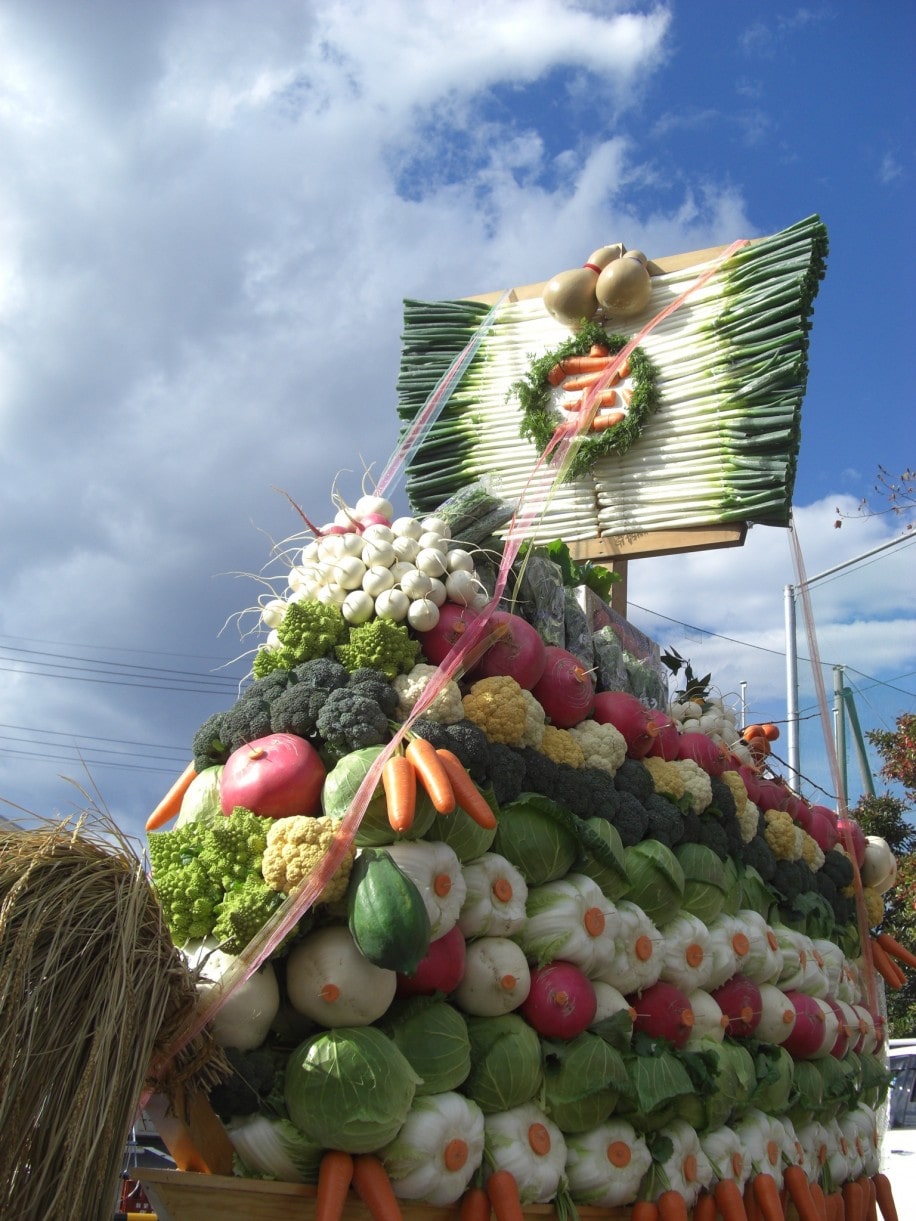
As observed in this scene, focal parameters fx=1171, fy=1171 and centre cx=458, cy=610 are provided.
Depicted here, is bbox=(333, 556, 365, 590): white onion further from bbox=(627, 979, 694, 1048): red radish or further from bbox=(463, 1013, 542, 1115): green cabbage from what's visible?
bbox=(627, 979, 694, 1048): red radish

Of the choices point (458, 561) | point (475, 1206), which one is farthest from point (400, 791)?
point (475, 1206)

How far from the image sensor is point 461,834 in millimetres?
3652

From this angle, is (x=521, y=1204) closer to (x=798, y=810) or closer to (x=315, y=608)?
(x=315, y=608)

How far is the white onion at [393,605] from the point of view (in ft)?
12.9

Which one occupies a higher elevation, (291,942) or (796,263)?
(796,263)

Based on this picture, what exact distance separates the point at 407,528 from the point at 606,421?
2583mm

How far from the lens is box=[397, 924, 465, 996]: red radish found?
342cm

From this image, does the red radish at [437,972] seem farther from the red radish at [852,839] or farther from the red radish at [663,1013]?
the red radish at [852,839]

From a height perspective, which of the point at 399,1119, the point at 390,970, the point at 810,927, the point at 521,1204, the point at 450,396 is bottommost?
the point at 521,1204

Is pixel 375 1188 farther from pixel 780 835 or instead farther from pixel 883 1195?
pixel 883 1195

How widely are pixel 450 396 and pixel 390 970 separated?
4.34m

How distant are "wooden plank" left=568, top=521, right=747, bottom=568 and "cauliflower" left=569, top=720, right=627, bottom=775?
1945 millimetres

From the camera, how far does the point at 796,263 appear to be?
20.7ft

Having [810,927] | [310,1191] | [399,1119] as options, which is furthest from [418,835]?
[810,927]
